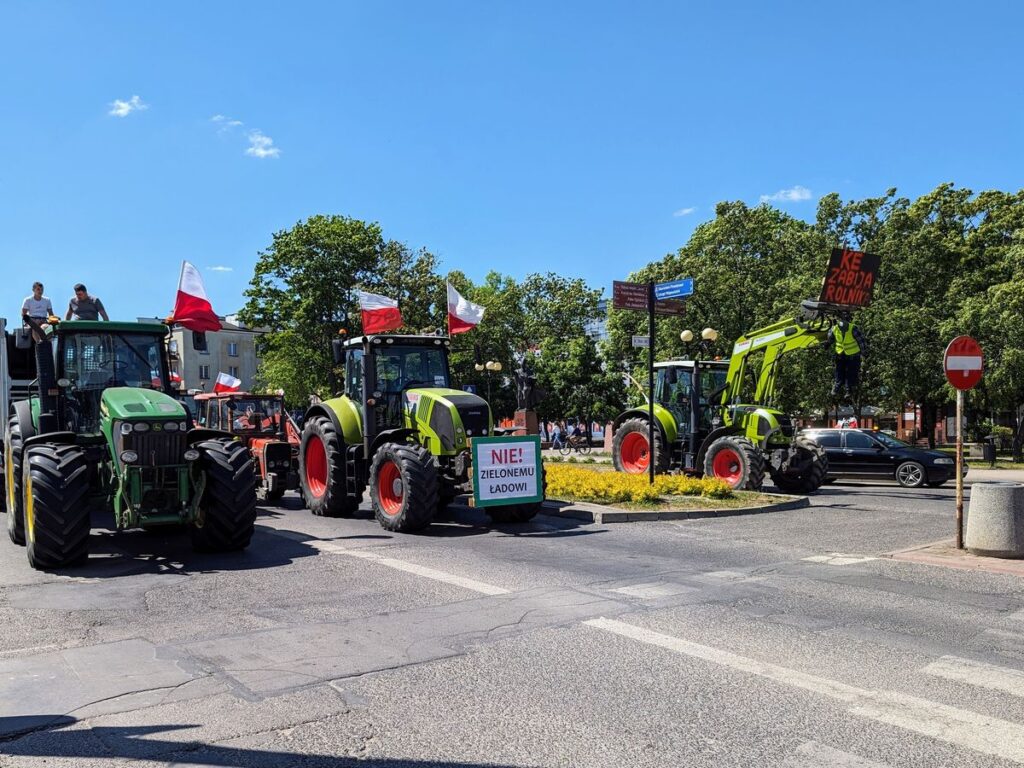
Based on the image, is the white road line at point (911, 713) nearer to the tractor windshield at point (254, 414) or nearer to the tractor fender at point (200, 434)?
the tractor fender at point (200, 434)

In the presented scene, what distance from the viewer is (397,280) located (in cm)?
4828

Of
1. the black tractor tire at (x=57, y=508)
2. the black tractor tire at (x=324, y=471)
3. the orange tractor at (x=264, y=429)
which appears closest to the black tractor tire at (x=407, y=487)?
the black tractor tire at (x=324, y=471)

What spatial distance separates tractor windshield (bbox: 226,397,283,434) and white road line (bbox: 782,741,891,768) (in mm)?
15120

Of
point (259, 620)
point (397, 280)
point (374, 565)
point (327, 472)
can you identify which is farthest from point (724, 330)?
point (259, 620)

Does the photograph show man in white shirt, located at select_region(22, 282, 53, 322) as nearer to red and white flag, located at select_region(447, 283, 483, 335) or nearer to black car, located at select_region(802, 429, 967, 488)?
red and white flag, located at select_region(447, 283, 483, 335)

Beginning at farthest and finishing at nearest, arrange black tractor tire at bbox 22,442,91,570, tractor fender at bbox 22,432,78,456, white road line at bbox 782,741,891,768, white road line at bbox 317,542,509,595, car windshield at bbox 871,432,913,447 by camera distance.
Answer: car windshield at bbox 871,432,913,447 → tractor fender at bbox 22,432,78,456 → black tractor tire at bbox 22,442,91,570 → white road line at bbox 317,542,509,595 → white road line at bbox 782,741,891,768

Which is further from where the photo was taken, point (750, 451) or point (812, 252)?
point (812, 252)

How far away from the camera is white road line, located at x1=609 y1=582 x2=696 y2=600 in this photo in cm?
759

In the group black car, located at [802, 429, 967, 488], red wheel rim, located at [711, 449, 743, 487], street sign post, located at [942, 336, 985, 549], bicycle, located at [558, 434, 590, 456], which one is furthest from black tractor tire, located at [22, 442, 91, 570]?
bicycle, located at [558, 434, 590, 456]

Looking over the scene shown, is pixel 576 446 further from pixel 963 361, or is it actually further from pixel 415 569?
pixel 415 569

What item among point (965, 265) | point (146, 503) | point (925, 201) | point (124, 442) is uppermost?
point (925, 201)

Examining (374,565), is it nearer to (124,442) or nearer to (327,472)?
(124,442)

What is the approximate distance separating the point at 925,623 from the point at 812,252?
32.5 metres

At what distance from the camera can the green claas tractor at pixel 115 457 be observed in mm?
8664
